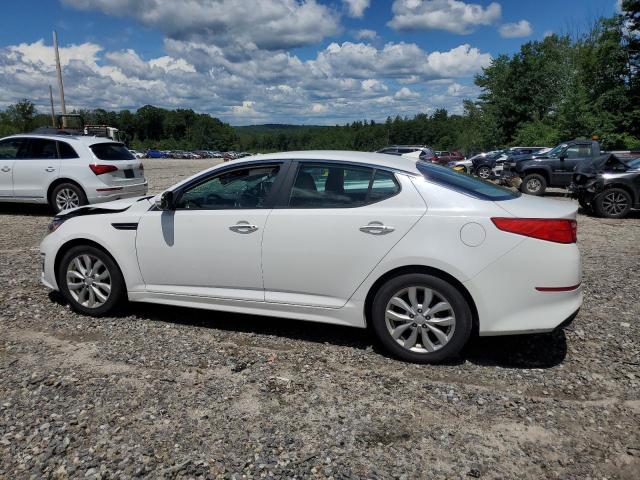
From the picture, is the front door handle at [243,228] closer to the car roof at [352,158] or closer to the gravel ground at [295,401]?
the car roof at [352,158]

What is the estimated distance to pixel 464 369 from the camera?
A: 3736mm

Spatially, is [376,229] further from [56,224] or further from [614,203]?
[614,203]

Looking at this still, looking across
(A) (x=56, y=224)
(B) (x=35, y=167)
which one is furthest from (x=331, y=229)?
(B) (x=35, y=167)

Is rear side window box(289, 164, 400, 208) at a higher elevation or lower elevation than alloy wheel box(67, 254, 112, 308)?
higher

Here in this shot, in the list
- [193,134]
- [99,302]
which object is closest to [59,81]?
[99,302]

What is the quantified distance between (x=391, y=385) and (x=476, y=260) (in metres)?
1.04

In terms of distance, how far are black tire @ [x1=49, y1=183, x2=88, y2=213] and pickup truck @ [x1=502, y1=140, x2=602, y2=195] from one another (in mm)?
12807

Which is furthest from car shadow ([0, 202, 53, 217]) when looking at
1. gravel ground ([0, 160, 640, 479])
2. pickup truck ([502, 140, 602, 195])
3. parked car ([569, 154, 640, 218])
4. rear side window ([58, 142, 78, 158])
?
pickup truck ([502, 140, 602, 195])

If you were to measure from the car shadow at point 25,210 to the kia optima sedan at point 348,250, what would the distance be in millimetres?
7414

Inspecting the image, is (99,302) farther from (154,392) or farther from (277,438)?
(277,438)

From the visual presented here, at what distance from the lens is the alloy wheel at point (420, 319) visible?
362 cm

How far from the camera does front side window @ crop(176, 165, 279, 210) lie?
4.14m

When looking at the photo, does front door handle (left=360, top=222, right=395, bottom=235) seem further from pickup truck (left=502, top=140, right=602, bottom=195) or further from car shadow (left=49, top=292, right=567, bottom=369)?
pickup truck (left=502, top=140, right=602, bottom=195)

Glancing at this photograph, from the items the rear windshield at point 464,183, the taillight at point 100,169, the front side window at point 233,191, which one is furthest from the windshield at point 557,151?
the front side window at point 233,191
